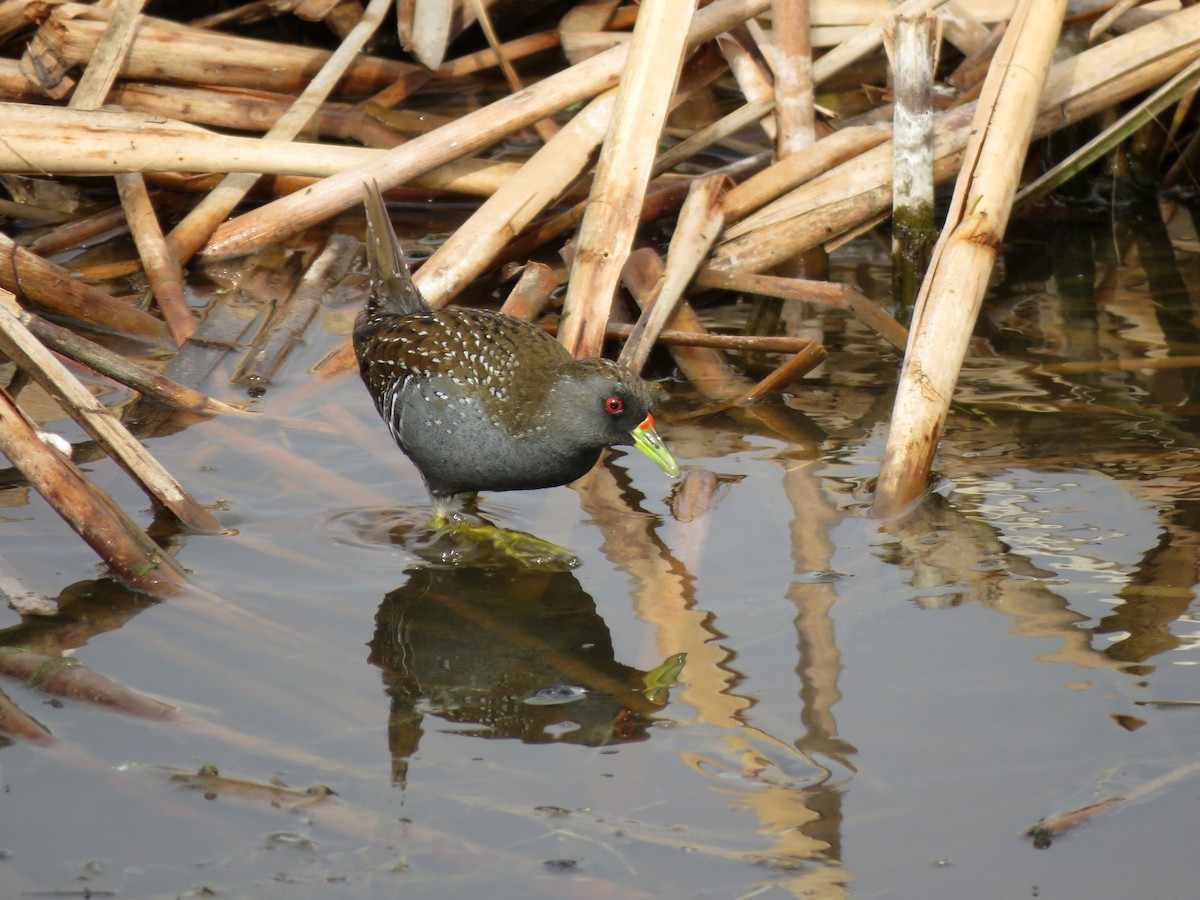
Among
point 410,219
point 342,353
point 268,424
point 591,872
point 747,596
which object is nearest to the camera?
point 591,872

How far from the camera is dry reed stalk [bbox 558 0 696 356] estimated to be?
16.2 ft

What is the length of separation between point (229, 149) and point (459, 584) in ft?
7.56

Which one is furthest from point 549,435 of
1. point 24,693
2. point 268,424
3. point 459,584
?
point 24,693

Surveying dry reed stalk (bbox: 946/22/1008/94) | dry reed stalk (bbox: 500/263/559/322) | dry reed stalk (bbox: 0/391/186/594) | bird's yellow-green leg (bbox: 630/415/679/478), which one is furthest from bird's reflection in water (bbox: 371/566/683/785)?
dry reed stalk (bbox: 946/22/1008/94)

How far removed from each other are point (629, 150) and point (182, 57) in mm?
2572

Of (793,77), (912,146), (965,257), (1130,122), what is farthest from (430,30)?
(965,257)

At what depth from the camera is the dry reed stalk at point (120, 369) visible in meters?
4.17

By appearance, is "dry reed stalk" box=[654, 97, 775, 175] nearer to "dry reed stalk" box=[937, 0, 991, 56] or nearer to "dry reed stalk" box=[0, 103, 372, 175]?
"dry reed stalk" box=[937, 0, 991, 56]

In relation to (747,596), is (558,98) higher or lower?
higher

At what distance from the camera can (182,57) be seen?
20.7 feet

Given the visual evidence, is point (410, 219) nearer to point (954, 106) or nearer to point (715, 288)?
point (715, 288)

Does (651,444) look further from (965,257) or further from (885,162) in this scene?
(885,162)

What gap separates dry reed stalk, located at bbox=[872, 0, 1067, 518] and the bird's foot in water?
1.01m

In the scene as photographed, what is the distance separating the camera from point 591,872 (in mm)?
2572
